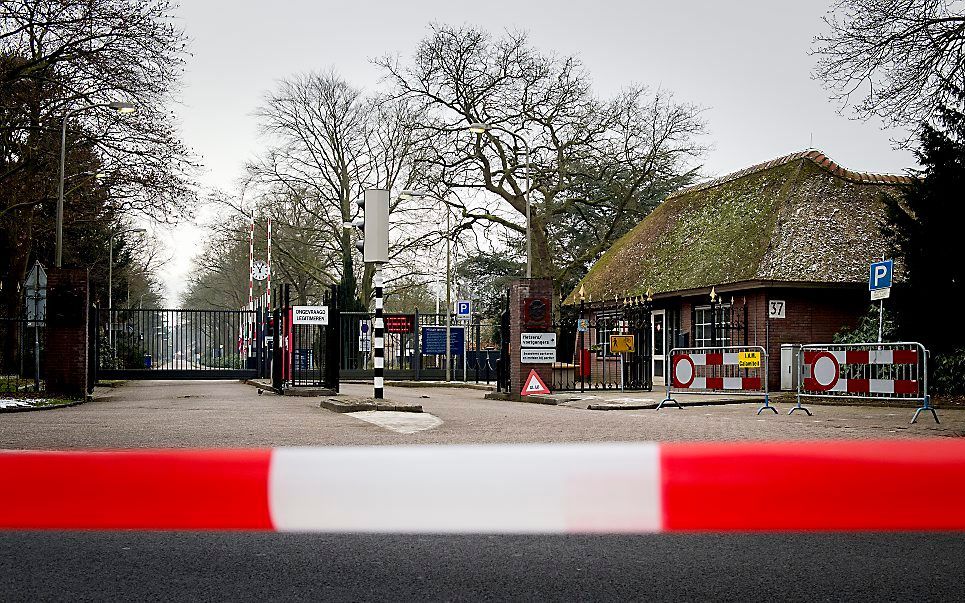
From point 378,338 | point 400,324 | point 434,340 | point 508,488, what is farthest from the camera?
point 400,324

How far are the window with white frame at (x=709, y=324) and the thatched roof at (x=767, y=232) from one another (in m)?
0.98

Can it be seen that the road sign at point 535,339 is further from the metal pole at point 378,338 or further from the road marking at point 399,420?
the road marking at point 399,420

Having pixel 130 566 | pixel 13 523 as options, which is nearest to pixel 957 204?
pixel 130 566

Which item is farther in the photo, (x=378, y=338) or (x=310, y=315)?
(x=310, y=315)

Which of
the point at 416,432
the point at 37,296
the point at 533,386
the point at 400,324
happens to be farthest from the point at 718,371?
the point at 400,324

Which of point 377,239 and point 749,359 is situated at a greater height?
point 377,239

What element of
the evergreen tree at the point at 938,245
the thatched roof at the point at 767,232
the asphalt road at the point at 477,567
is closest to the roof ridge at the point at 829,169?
the thatched roof at the point at 767,232

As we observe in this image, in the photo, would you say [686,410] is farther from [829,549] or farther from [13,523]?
[13,523]

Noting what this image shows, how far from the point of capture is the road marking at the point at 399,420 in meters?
12.4

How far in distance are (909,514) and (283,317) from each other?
21198 mm

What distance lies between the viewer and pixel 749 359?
17656mm

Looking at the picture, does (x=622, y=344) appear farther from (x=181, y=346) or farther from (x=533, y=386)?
(x=181, y=346)

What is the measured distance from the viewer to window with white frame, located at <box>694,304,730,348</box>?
1158 inches

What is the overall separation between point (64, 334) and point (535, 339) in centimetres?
1051
